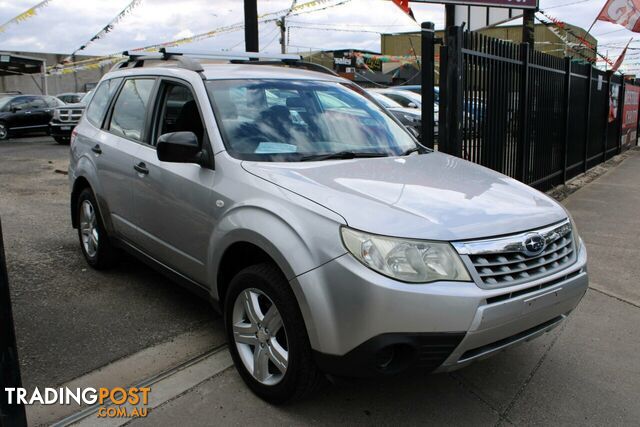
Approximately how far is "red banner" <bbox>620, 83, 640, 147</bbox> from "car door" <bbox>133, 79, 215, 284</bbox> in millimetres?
13679

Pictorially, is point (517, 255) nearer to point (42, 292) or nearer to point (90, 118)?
point (42, 292)

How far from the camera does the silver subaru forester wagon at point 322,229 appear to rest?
2.47 m

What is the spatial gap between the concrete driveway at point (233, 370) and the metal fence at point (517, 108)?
75.0 inches

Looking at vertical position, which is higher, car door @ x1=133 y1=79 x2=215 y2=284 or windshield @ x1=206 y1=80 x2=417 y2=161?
windshield @ x1=206 y1=80 x2=417 y2=161

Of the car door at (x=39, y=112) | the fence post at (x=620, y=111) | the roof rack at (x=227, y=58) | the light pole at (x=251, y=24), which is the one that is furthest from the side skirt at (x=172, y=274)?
the car door at (x=39, y=112)

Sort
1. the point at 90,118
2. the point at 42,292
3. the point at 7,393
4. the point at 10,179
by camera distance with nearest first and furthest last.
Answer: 1. the point at 7,393
2. the point at 42,292
3. the point at 90,118
4. the point at 10,179

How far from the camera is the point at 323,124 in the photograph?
3.78 m

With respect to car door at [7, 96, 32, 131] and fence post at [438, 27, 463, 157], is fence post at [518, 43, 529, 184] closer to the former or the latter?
fence post at [438, 27, 463, 157]

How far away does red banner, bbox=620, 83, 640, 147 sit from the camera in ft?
48.4

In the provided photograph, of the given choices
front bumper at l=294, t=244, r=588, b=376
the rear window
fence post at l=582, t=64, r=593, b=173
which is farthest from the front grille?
front bumper at l=294, t=244, r=588, b=376

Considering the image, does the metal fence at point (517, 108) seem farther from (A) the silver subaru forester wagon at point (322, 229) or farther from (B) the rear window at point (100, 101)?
(B) the rear window at point (100, 101)

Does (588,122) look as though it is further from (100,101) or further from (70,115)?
(70,115)

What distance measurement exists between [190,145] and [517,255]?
6.19 ft

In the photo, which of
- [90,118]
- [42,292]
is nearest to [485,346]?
[42,292]
